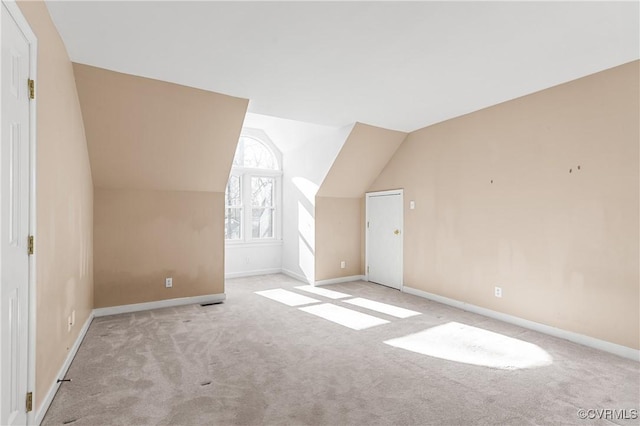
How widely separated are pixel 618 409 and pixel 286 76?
3661 mm

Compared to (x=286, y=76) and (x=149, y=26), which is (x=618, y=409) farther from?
(x=149, y=26)

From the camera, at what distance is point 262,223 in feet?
22.1

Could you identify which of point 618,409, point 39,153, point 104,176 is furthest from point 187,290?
point 618,409

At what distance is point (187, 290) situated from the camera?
14.4 feet

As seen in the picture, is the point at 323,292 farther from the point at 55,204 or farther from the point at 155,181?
the point at 55,204

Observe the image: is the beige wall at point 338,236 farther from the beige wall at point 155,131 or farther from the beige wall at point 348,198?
the beige wall at point 155,131

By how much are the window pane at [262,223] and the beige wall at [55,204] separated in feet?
11.9

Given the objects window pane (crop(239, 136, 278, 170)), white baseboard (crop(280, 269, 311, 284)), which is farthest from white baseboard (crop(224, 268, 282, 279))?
window pane (crop(239, 136, 278, 170))

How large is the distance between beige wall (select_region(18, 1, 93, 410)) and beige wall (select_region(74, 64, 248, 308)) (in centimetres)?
36

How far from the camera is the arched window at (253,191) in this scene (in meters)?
6.44

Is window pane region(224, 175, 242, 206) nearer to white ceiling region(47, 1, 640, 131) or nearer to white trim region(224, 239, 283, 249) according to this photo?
white trim region(224, 239, 283, 249)

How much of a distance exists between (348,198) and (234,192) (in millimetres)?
2380

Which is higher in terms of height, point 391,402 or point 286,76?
point 286,76

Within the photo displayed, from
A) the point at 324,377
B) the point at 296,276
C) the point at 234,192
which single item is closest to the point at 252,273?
the point at 296,276
